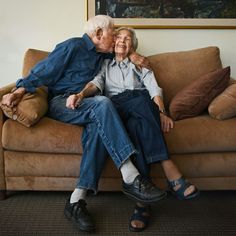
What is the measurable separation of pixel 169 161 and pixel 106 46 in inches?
36.1

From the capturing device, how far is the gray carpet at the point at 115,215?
5.18 ft

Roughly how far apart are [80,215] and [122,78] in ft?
3.12

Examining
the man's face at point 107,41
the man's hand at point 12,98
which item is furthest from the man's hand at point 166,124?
the man's hand at point 12,98

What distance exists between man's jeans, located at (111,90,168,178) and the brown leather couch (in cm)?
14

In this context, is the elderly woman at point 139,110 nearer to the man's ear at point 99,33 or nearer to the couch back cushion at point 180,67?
the man's ear at point 99,33

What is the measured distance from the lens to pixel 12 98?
1714mm

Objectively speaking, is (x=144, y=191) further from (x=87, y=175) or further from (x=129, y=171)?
(x=87, y=175)

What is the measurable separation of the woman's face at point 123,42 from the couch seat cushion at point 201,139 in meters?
0.66

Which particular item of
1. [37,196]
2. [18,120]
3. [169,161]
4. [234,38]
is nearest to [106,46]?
[18,120]

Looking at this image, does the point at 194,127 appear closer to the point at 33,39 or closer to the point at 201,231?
the point at 201,231

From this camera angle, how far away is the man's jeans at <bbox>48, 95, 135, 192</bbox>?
1.58 metres

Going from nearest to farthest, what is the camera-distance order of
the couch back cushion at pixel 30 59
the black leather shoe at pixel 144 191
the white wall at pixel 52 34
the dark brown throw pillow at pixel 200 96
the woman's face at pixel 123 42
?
the black leather shoe at pixel 144 191
the dark brown throw pillow at pixel 200 96
the woman's face at pixel 123 42
the couch back cushion at pixel 30 59
the white wall at pixel 52 34

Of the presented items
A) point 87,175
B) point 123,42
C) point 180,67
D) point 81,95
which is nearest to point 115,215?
point 87,175

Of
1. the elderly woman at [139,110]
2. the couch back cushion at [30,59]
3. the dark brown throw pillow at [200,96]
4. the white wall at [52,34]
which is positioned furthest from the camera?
the white wall at [52,34]
